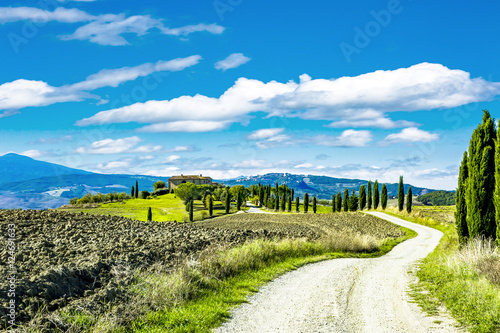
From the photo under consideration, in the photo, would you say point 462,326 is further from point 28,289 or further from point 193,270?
point 28,289

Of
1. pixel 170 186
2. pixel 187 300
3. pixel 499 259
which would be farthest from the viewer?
pixel 170 186

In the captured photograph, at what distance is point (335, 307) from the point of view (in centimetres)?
982

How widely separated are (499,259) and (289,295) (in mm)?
7667

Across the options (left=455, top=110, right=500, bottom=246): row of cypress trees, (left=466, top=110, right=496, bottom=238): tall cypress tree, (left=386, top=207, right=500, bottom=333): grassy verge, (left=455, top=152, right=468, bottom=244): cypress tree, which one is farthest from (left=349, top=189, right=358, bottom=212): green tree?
(left=386, top=207, right=500, bottom=333): grassy verge

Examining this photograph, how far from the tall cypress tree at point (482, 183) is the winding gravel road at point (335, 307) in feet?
21.1

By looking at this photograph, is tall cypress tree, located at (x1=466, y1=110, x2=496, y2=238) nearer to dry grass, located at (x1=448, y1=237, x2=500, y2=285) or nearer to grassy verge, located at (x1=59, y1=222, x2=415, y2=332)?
dry grass, located at (x1=448, y1=237, x2=500, y2=285)

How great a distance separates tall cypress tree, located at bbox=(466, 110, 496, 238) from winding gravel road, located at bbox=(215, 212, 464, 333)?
642 centimetres

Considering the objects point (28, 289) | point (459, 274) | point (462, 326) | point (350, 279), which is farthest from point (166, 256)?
point (459, 274)

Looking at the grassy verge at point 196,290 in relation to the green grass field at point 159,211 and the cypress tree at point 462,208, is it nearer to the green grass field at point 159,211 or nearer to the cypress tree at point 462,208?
the cypress tree at point 462,208

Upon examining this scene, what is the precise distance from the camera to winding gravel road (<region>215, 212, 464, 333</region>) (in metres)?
8.38

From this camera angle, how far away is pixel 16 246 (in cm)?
1084
